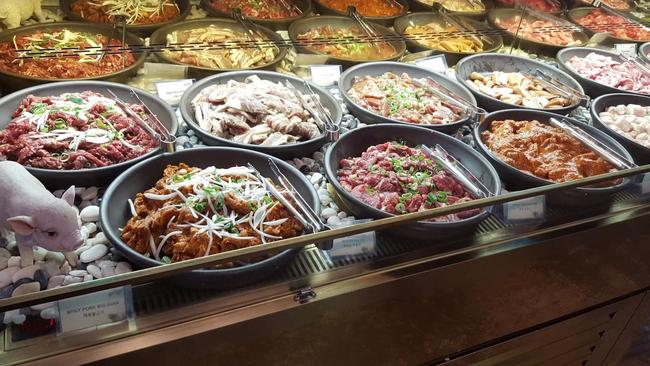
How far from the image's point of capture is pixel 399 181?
2199 mm

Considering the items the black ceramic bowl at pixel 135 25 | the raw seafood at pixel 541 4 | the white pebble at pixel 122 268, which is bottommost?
the white pebble at pixel 122 268

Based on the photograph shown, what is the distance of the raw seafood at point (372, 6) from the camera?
3.81m

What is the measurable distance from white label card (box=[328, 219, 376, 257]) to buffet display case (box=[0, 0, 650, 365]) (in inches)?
0.6

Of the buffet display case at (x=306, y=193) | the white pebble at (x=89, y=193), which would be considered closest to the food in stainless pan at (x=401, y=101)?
the buffet display case at (x=306, y=193)

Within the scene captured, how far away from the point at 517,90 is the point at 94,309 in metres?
2.65

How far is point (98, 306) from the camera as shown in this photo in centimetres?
141

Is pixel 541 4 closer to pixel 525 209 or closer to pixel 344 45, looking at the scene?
pixel 344 45

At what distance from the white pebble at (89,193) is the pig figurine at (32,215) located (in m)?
0.35

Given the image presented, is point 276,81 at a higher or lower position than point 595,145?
higher

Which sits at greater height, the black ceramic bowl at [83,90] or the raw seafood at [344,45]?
the raw seafood at [344,45]

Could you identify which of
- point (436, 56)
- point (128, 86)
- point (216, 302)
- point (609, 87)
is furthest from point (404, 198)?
point (609, 87)

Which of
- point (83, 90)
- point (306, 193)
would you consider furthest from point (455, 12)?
point (83, 90)

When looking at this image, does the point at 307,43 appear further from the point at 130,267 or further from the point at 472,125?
the point at 130,267

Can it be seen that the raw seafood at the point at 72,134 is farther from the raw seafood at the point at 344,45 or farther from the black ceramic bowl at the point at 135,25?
the raw seafood at the point at 344,45
